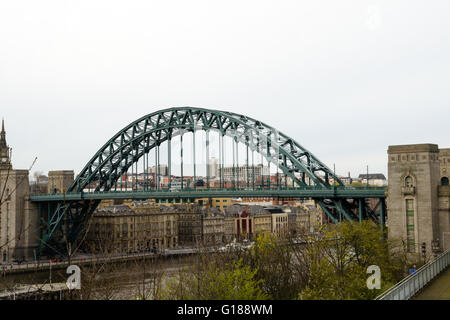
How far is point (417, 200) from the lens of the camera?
41219mm

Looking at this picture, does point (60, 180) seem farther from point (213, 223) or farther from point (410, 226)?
point (410, 226)

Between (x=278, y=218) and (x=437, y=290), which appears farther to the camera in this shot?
(x=278, y=218)

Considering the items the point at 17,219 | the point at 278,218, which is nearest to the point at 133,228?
the point at 17,219

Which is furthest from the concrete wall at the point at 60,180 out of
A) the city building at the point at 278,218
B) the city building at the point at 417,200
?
the city building at the point at 417,200

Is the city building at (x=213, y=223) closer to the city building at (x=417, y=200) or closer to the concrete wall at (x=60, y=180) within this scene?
the concrete wall at (x=60, y=180)

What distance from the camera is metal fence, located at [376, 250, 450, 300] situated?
2105cm

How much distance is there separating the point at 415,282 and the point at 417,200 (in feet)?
60.1

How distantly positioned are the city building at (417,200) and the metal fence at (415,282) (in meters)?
8.34

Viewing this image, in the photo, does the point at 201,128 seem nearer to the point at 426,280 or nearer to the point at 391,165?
the point at 391,165

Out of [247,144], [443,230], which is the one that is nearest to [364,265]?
[443,230]

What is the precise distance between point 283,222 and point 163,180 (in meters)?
46.7

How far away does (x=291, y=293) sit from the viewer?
38469 mm

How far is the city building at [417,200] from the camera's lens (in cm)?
4019
